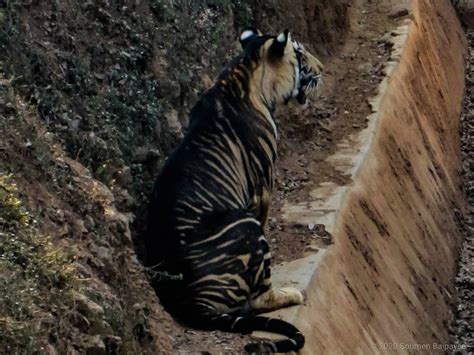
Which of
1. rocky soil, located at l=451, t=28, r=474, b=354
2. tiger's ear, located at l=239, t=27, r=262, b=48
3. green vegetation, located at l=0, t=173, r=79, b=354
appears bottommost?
rocky soil, located at l=451, t=28, r=474, b=354

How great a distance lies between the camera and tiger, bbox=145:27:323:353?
26.2 feet

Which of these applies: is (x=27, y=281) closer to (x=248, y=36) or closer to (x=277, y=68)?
(x=277, y=68)

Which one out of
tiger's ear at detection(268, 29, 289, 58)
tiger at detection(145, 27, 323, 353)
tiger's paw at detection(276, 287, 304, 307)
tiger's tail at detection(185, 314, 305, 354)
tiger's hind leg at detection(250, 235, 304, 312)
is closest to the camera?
tiger's tail at detection(185, 314, 305, 354)

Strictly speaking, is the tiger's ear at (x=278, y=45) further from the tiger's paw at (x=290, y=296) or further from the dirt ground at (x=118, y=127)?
the tiger's paw at (x=290, y=296)

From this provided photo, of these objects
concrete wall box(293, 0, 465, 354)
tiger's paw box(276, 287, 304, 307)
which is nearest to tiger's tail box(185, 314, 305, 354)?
concrete wall box(293, 0, 465, 354)

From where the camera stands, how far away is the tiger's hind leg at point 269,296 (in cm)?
827

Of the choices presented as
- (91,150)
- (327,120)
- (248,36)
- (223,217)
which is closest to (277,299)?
(223,217)

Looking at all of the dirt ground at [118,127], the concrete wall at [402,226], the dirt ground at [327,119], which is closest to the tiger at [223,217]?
the dirt ground at [118,127]

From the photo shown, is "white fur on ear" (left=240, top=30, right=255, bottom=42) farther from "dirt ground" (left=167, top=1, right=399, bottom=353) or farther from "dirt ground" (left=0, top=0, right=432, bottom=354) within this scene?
"dirt ground" (left=167, top=1, right=399, bottom=353)

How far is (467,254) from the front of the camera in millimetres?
14336

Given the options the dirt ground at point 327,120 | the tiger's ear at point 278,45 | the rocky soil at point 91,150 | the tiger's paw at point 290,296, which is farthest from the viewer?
the dirt ground at point 327,120

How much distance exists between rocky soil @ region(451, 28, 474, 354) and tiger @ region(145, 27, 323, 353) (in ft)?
15.1

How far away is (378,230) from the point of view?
38.5 feet

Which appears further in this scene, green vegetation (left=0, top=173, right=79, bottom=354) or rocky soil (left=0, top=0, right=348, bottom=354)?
rocky soil (left=0, top=0, right=348, bottom=354)
